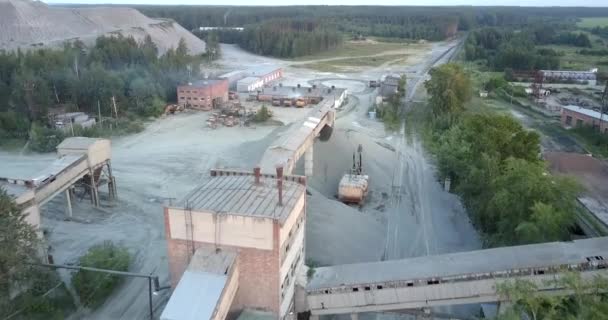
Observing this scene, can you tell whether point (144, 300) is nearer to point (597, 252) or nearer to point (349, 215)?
point (349, 215)

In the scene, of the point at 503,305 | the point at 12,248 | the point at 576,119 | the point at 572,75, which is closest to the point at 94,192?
the point at 12,248

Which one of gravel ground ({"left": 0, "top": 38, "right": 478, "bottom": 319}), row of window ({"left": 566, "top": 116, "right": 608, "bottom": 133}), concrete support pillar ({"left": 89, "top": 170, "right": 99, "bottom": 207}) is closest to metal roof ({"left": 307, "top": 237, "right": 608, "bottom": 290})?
gravel ground ({"left": 0, "top": 38, "right": 478, "bottom": 319})


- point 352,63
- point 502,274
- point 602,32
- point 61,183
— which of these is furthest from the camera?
point 602,32

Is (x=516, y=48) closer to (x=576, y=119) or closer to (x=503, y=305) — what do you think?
(x=576, y=119)

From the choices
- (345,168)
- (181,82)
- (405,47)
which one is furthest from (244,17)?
(345,168)

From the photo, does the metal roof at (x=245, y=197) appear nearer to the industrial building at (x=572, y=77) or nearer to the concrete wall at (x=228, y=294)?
the concrete wall at (x=228, y=294)

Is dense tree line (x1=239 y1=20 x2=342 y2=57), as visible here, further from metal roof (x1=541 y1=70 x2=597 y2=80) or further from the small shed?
the small shed

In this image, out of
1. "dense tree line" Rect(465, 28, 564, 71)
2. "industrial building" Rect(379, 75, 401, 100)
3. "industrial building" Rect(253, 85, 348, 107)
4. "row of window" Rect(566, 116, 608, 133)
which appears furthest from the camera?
"dense tree line" Rect(465, 28, 564, 71)
